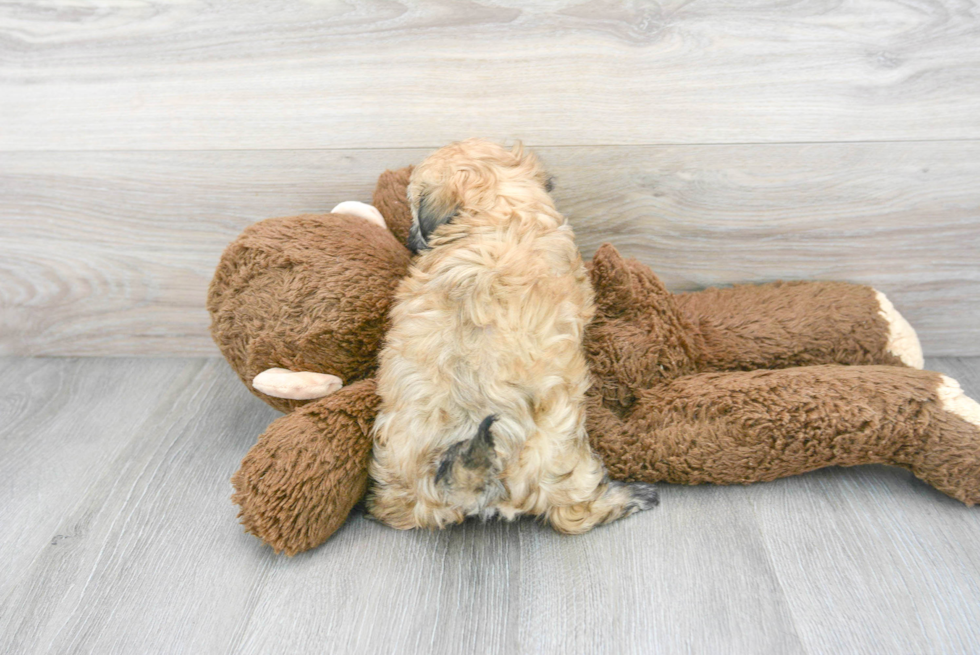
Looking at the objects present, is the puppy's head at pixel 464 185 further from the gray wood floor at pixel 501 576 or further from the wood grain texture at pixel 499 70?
the gray wood floor at pixel 501 576

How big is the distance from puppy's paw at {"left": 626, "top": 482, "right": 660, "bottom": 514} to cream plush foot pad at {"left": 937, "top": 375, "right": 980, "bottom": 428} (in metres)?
0.43

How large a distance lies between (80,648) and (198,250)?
745 millimetres

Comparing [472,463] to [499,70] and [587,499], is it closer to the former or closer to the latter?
[587,499]

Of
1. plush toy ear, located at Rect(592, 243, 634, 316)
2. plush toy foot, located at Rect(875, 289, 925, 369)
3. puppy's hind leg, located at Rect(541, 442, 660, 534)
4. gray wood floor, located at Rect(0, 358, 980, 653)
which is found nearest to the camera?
gray wood floor, located at Rect(0, 358, 980, 653)

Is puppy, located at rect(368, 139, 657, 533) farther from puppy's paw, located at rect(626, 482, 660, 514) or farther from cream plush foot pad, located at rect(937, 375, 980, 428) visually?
cream plush foot pad, located at rect(937, 375, 980, 428)

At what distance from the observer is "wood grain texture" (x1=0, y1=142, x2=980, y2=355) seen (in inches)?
46.9

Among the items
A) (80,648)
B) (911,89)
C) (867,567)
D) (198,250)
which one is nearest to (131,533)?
(80,648)

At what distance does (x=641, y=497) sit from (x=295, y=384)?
53 cm

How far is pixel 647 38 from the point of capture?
3.66ft

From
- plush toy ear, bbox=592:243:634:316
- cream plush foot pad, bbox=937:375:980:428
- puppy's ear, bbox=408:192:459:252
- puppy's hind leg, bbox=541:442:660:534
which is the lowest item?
puppy's hind leg, bbox=541:442:660:534

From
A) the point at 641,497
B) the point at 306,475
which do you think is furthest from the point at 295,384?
the point at 641,497

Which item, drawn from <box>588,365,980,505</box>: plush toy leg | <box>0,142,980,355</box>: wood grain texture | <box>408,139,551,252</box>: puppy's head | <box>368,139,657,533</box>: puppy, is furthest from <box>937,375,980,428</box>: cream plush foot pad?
<box>408,139,551,252</box>: puppy's head

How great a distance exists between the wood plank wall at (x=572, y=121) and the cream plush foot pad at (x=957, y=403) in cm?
34

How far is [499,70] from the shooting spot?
3.77ft
